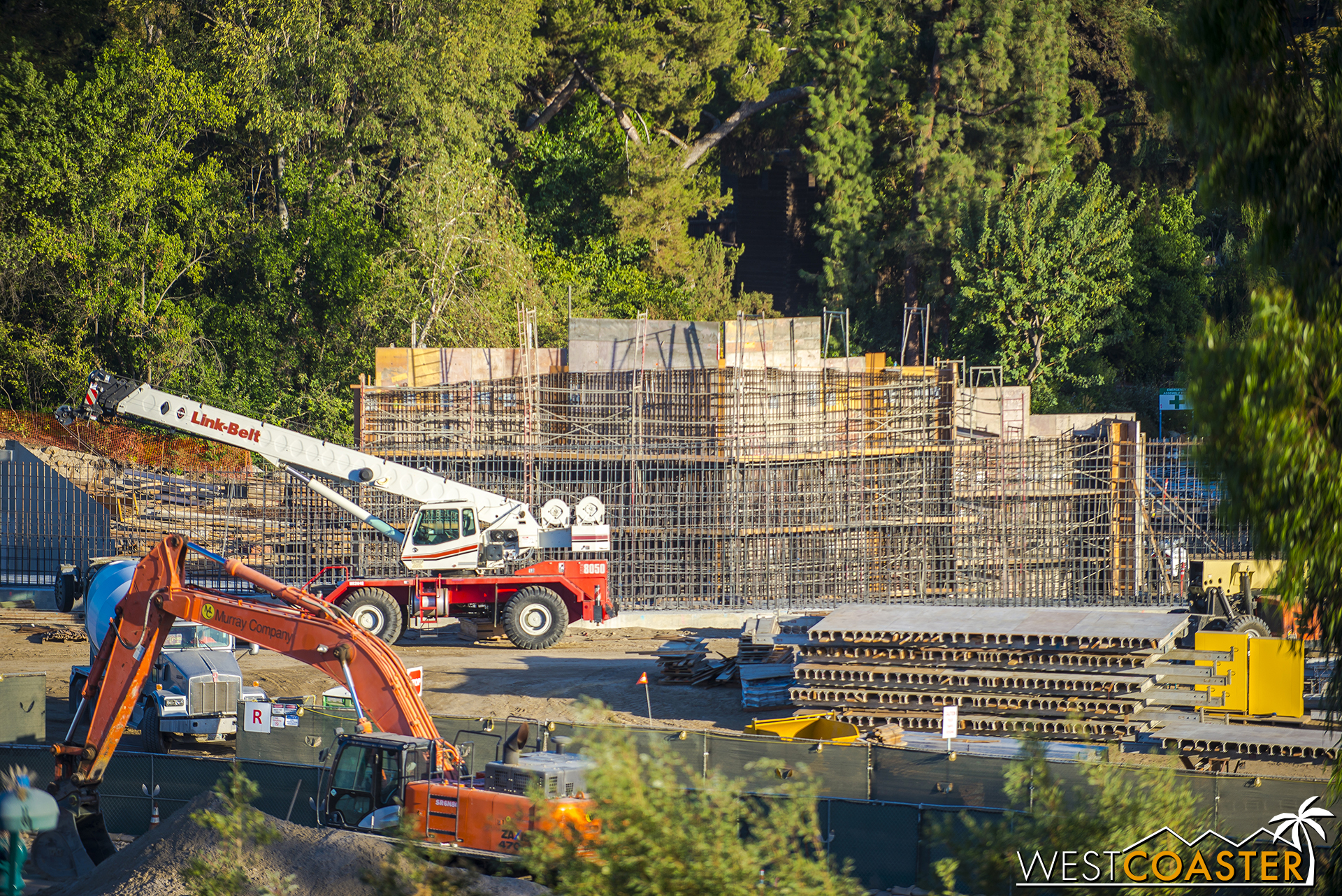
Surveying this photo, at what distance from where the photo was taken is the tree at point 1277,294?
225 inches

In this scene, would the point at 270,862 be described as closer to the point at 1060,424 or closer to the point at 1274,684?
the point at 1274,684

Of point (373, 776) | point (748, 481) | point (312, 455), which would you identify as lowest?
point (373, 776)

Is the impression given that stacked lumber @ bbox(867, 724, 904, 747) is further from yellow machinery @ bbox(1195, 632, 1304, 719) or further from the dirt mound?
the dirt mound

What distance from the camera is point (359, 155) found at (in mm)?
40625

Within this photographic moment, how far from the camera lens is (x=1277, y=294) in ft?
19.2

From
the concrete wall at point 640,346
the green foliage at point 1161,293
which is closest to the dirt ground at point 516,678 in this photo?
the concrete wall at point 640,346

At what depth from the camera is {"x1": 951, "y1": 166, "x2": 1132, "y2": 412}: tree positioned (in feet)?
142

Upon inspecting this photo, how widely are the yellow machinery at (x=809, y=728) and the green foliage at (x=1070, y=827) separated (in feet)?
29.1

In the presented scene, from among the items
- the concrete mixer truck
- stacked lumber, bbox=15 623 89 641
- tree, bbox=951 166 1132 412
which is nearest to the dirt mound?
the concrete mixer truck

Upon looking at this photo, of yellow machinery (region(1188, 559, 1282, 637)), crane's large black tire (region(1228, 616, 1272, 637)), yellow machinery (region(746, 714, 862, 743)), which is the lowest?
yellow machinery (region(746, 714, 862, 743))

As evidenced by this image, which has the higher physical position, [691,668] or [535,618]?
[535,618]

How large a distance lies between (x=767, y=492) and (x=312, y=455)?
9756 millimetres

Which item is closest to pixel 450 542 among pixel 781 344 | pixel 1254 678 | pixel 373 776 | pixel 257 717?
pixel 257 717

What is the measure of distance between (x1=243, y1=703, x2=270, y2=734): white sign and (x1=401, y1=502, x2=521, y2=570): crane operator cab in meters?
7.48
